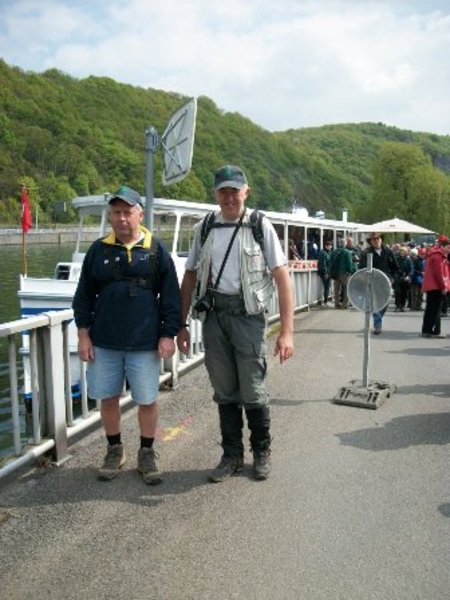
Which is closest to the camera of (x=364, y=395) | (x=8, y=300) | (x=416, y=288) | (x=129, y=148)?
(x=364, y=395)

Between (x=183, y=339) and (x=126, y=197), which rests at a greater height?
(x=126, y=197)

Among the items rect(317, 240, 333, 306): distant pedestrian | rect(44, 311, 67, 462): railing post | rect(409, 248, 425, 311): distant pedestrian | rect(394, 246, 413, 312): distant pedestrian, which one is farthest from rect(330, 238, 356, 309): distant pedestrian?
rect(44, 311, 67, 462): railing post

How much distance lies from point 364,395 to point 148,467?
2.71 metres

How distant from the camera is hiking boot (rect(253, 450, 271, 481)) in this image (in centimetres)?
397

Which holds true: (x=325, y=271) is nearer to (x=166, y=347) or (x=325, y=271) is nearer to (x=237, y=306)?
(x=237, y=306)

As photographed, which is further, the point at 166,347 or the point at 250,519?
the point at 166,347

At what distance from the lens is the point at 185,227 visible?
1065cm

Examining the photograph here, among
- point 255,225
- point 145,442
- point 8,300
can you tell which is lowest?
point 8,300

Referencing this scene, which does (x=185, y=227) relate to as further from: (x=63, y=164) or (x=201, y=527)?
(x=63, y=164)

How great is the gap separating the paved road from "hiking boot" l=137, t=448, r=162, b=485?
2.6 inches

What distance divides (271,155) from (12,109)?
2385 inches

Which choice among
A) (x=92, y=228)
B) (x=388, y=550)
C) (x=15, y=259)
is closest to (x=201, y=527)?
(x=388, y=550)

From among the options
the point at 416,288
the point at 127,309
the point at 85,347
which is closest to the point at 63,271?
the point at 85,347

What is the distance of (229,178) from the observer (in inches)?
147
